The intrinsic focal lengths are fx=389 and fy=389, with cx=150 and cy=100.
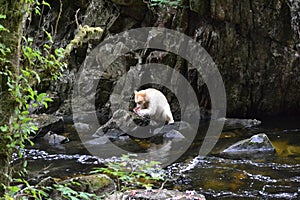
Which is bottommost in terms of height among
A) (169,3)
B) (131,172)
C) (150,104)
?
(131,172)

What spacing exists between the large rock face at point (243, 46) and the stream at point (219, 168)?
3.19 metres

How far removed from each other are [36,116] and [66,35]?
621 centimetres

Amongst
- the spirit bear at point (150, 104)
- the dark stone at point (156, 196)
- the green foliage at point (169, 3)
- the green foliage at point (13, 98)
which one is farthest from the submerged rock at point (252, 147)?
the green foliage at point (13, 98)

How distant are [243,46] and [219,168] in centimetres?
646

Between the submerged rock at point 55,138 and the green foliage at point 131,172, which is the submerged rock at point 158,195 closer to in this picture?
the green foliage at point 131,172

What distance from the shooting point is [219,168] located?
7.78 m

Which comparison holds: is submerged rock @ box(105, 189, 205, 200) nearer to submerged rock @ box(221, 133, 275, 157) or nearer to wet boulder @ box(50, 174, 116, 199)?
wet boulder @ box(50, 174, 116, 199)

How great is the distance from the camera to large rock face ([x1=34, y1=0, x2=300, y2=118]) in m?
12.6

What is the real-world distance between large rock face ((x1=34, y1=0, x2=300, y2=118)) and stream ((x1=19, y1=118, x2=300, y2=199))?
319 centimetres

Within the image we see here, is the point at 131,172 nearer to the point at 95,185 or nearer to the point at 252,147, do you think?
the point at 95,185

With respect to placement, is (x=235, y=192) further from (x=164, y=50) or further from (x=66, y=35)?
(x=66, y=35)

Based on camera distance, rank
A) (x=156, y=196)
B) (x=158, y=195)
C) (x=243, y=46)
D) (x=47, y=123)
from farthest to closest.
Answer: (x=243, y=46) → (x=47, y=123) → (x=158, y=195) → (x=156, y=196)

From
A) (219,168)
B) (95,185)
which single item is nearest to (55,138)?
(219,168)

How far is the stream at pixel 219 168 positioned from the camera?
257 inches
